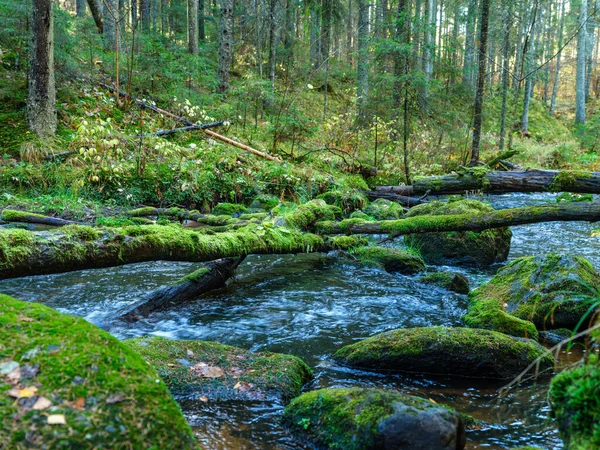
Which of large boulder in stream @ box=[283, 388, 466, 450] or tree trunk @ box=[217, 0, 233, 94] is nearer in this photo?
large boulder in stream @ box=[283, 388, 466, 450]

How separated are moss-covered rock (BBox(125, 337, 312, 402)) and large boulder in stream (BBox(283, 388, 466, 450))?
0.53 m

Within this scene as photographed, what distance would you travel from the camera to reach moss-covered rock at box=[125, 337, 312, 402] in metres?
3.75

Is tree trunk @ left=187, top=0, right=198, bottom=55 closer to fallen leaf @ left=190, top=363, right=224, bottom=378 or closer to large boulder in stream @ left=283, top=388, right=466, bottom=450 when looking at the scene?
fallen leaf @ left=190, top=363, right=224, bottom=378

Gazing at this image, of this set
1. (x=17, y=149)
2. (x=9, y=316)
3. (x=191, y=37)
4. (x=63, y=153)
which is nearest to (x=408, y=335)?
(x=9, y=316)

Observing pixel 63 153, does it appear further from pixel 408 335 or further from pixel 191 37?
pixel 191 37

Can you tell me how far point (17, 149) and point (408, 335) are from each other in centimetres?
1099

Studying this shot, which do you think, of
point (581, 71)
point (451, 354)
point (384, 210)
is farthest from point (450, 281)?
point (581, 71)

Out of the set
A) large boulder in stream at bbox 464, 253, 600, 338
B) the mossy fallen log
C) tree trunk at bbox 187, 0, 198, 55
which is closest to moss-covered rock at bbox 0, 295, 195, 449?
the mossy fallen log

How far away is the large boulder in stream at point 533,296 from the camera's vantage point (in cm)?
513

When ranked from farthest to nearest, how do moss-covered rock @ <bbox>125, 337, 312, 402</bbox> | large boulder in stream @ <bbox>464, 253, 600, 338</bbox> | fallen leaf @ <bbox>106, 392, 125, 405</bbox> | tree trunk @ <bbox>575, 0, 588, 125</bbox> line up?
tree trunk @ <bbox>575, 0, 588, 125</bbox>, large boulder in stream @ <bbox>464, 253, 600, 338</bbox>, moss-covered rock @ <bbox>125, 337, 312, 402</bbox>, fallen leaf @ <bbox>106, 392, 125, 405</bbox>

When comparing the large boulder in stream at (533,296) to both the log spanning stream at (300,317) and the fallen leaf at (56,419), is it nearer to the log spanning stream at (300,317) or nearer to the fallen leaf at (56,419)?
the log spanning stream at (300,317)

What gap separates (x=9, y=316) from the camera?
2.29 metres

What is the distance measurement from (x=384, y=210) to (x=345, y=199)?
4.45ft

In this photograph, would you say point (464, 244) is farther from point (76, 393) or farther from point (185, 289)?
point (76, 393)
